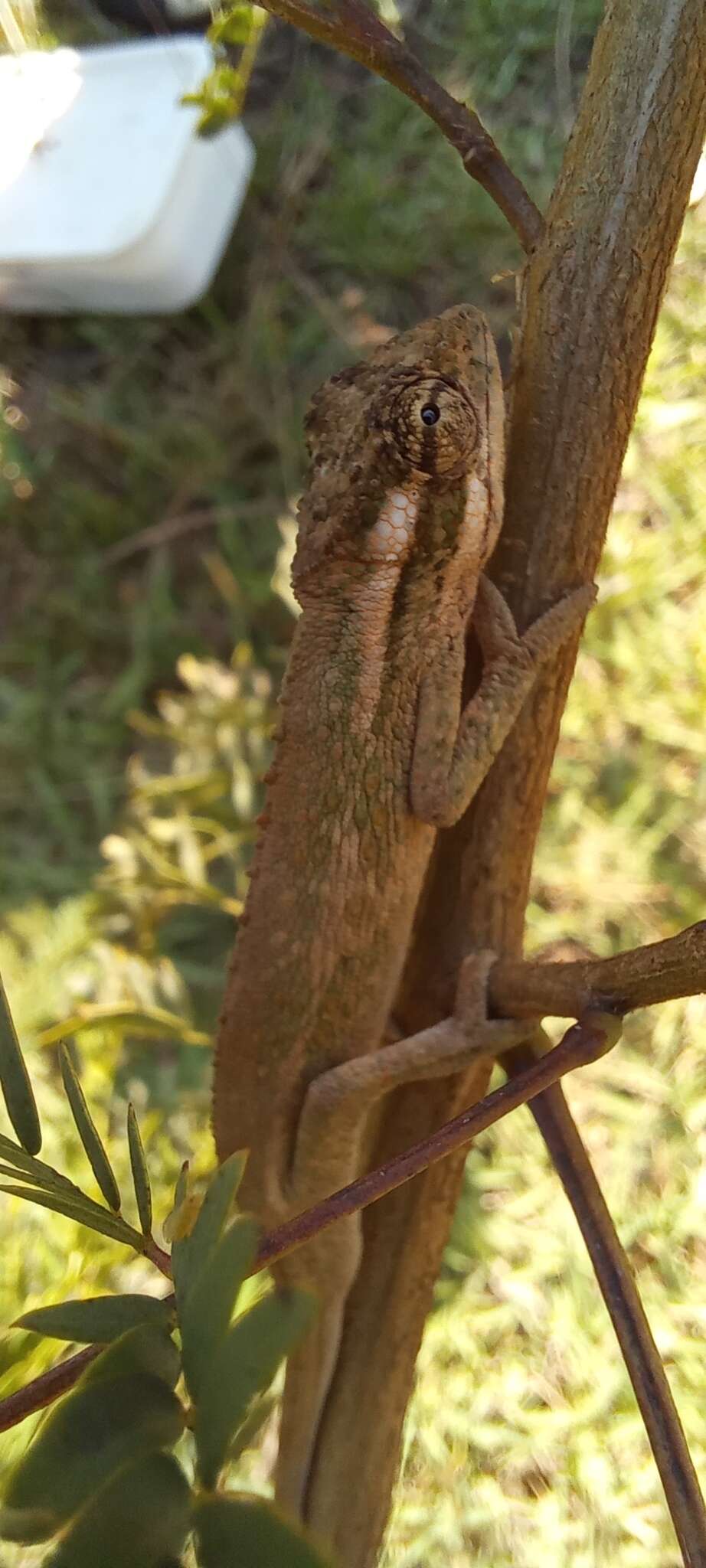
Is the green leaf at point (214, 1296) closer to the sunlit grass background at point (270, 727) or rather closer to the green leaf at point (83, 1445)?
the green leaf at point (83, 1445)

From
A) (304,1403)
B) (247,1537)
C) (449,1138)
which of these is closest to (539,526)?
(449,1138)

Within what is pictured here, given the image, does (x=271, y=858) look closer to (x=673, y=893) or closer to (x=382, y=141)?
(x=673, y=893)

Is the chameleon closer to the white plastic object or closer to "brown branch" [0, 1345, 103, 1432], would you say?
"brown branch" [0, 1345, 103, 1432]

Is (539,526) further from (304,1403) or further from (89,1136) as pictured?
(304,1403)

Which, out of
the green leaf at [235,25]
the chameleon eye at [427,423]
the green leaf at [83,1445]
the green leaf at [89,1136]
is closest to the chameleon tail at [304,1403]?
the green leaf at [89,1136]

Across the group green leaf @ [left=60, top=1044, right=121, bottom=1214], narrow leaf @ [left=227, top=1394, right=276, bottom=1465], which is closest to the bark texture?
green leaf @ [left=60, top=1044, right=121, bottom=1214]

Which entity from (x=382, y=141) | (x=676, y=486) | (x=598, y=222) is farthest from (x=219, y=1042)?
(x=382, y=141)
